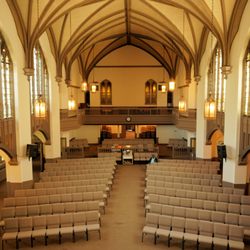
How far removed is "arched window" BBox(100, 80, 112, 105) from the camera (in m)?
29.9

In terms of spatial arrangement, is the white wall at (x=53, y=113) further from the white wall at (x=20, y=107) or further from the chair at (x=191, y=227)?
the chair at (x=191, y=227)

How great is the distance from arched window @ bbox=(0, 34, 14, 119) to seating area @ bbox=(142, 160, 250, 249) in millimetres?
7540

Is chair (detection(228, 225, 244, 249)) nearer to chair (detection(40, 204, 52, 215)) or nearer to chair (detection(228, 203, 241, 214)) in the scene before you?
chair (detection(228, 203, 241, 214))

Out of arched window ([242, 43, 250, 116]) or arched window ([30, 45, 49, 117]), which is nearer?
arched window ([242, 43, 250, 116])

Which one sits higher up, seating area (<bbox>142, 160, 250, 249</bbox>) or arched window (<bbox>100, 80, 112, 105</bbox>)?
arched window (<bbox>100, 80, 112, 105</bbox>)

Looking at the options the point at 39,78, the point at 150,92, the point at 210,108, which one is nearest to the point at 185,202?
the point at 210,108

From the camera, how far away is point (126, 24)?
2159 cm

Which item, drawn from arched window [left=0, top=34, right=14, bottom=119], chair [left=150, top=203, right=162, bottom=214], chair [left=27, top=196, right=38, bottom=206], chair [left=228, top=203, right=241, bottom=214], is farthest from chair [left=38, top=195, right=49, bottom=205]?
chair [left=228, top=203, right=241, bottom=214]

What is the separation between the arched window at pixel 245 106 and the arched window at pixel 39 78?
35.3 feet

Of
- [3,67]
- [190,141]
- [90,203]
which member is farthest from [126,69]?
[90,203]

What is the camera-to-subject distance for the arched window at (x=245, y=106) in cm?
1246

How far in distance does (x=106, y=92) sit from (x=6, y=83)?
1776 cm

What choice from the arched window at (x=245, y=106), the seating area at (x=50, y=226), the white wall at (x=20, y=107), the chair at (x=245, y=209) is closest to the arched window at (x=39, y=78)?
the white wall at (x=20, y=107)

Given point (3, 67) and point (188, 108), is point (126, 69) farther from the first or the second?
point (3, 67)
